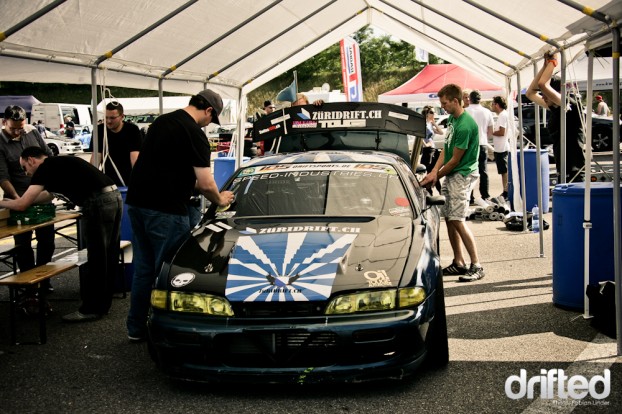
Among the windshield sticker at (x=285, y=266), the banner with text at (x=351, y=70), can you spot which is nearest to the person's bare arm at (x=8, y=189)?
the windshield sticker at (x=285, y=266)

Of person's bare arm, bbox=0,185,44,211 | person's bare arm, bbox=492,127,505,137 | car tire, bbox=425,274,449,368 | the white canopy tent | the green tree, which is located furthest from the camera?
the green tree

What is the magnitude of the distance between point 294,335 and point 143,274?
1.95 metres

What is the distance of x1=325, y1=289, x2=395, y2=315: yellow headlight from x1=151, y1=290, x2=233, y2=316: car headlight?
59cm

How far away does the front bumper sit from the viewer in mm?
3916

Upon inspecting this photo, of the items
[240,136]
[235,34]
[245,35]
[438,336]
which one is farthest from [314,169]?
[240,136]

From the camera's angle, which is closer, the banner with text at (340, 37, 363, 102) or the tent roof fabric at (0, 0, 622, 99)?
the tent roof fabric at (0, 0, 622, 99)

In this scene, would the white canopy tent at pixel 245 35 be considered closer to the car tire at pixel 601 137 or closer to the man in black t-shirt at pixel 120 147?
the man in black t-shirt at pixel 120 147

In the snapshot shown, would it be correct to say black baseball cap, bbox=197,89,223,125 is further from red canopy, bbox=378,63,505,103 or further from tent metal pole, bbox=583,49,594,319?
red canopy, bbox=378,63,505,103

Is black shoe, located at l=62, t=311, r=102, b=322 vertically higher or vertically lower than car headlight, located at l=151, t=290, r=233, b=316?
lower

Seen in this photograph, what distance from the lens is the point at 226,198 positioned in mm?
5289

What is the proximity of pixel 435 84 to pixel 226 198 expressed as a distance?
726 inches

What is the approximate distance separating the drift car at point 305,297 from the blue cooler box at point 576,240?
1450mm

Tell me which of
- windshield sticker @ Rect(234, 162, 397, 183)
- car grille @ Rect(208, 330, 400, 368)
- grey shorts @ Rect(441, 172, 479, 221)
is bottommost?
car grille @ Rect(208, 330, 400, 368)

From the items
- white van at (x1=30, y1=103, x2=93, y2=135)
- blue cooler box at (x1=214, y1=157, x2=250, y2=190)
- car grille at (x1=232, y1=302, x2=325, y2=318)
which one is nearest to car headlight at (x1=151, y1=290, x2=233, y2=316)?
car grille at (x1=232, y1=302, x2=325, y2=318)
